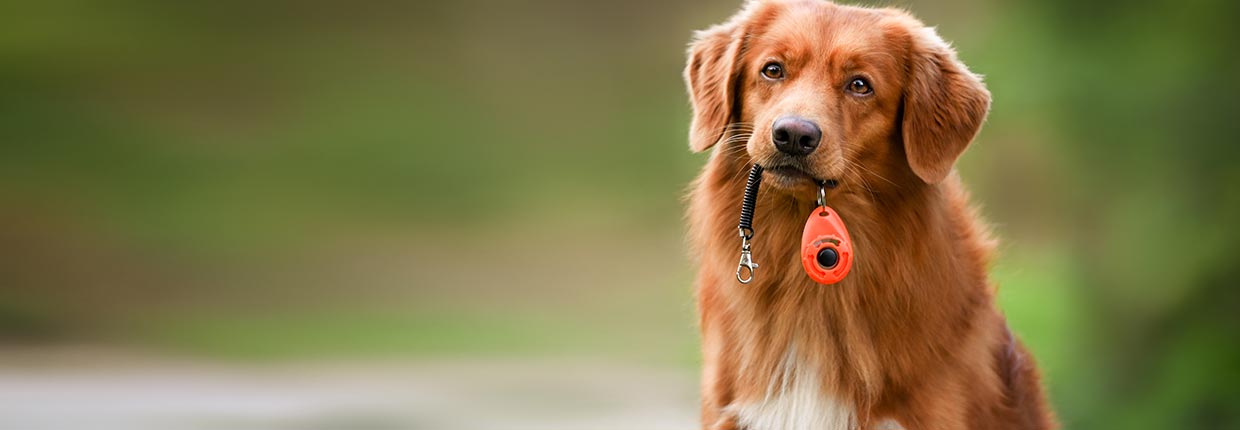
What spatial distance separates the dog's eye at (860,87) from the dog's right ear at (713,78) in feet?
1.22

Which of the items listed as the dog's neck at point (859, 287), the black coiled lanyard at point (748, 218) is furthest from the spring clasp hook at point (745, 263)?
the dog's neck at point (859, 287)

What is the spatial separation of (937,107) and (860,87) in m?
0.24

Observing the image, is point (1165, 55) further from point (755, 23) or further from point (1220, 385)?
point (755, 23)

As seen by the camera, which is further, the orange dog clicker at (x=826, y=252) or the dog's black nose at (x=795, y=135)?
the orange dog clicker at (x=826, y=252)

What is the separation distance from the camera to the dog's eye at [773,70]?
150 inches

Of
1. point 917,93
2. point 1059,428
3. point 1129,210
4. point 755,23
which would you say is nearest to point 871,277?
point 917,93

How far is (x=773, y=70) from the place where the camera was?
382 cm

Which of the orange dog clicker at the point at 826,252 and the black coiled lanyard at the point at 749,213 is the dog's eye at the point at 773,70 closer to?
the black coiled lanyard at the point at 749,213

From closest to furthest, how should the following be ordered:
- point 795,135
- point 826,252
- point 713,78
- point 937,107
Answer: point 795,135, point 826,252, point 937,107, point 713,78

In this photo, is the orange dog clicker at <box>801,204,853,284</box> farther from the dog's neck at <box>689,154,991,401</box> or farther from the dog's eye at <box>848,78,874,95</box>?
the dog's eye at <box>848,78,874,95</box>

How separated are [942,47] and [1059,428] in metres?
1.45

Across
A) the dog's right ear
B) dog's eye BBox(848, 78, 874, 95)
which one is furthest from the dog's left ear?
the dog's right ear

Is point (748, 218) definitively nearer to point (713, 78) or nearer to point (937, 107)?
point (713, 78)

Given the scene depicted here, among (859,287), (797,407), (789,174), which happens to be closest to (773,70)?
(789,174)
